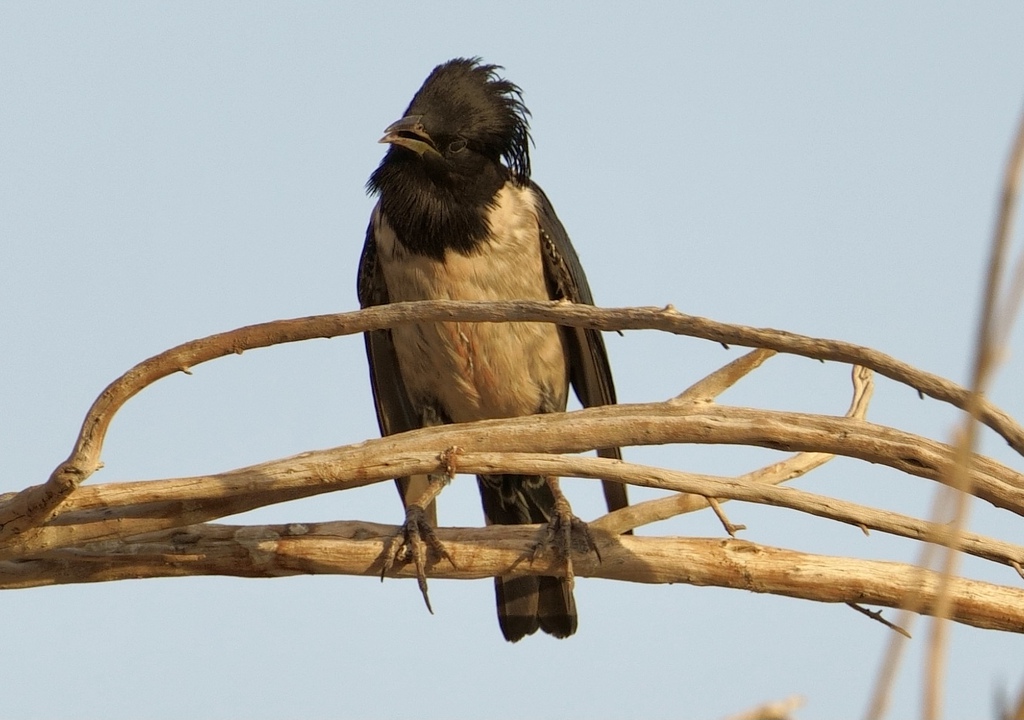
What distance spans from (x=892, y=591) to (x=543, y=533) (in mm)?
1405

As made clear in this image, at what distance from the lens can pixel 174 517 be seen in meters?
4.51

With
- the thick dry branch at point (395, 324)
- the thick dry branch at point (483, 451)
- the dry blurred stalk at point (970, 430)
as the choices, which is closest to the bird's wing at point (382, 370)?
the thick dry branch at point (483, 451)

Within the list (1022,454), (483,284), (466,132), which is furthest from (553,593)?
(1022,454)

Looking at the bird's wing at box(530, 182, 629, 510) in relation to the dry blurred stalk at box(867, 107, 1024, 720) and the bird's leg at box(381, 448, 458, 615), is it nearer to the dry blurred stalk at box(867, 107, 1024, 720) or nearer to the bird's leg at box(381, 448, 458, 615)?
the bird's leg at box(381, 448, 458, 615)

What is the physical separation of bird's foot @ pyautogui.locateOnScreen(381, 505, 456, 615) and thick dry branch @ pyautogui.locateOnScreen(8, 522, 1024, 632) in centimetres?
3

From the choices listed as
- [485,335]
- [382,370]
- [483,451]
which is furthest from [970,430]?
[382,370]

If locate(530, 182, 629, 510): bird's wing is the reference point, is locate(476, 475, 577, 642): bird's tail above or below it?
below

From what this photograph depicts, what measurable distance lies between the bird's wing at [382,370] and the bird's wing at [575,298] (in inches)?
35.7

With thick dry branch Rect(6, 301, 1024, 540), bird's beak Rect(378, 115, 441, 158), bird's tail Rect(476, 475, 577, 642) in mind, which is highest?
bird's beak Rect(378, 115, 441, 158)

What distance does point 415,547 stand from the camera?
5.12 m

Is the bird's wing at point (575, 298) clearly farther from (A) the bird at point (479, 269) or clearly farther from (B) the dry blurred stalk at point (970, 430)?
(B) the dry blurred stalk at point (970, 430)

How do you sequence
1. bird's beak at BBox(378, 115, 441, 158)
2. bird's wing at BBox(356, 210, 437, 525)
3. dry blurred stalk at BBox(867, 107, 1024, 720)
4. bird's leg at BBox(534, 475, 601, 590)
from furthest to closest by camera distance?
1. bird's wing at BBox(356, 210, 437, 525)
2. bird's beak at BBox(378, 115, 441, 158)
3. bird's leg at BBox(534, 475, 601, 590)
4. dry blurred stalk at BBox(867, 107, 1024, 720)

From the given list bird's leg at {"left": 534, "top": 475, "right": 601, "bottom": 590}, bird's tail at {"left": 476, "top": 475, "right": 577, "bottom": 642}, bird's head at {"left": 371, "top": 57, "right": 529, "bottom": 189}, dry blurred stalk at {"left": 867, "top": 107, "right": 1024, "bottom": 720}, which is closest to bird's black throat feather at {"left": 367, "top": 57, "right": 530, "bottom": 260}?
bird's head at {"left": 371, "top": 57, "right": 529, "bottom": 189}

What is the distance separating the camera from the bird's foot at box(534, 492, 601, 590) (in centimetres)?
520
